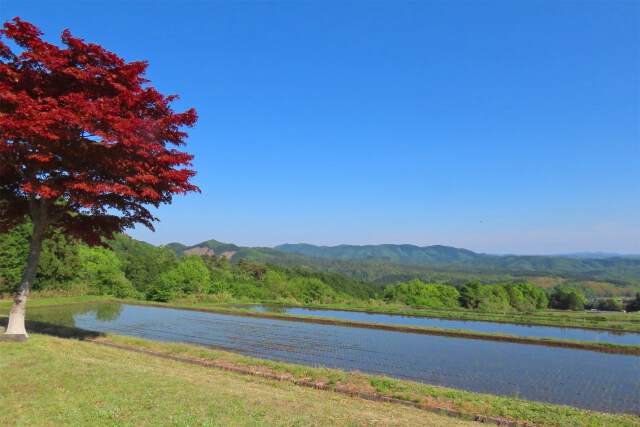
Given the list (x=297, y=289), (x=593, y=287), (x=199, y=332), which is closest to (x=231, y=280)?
(x=297, y=289)

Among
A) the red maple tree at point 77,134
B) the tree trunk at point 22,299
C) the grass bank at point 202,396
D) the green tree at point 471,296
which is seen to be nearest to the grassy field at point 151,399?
the grass bank at point 202,396

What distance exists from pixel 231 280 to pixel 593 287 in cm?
15083

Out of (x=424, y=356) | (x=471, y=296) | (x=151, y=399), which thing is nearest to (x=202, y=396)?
(x=151, y=399)

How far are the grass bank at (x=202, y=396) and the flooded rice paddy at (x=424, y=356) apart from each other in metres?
3.15

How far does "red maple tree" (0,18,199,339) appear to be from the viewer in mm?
10038

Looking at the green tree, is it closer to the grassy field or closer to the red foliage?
the grassy field

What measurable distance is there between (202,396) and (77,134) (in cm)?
816

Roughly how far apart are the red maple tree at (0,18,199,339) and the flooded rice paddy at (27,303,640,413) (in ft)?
29.1

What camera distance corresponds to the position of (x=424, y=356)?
57.2ft

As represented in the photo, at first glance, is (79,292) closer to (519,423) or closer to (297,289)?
(297,289)

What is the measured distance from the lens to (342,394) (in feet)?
32.1

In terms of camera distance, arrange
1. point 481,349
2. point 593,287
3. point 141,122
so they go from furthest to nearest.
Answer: point 593,287, point 481,349, point 141,122

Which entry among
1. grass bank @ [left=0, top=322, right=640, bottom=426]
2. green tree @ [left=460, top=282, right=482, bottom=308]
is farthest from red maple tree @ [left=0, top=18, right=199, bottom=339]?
green tree @ [left=460, top=282, right=482, bottom=308]

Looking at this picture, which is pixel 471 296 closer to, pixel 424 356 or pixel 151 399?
pixel 424 356
